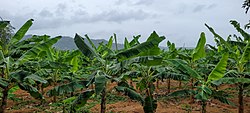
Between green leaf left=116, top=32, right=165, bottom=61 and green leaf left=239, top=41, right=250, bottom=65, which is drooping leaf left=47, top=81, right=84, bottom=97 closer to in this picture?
green leaf left=116, top=32, right=165, bottom=61

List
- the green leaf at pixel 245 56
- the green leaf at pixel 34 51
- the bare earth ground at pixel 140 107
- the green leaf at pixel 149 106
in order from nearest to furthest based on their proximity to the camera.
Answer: the green leaf at pixel 34 51, the green leaf at pixel 149 106, the green leaf at pixel 245 56, the bare earth ground at pixel 140 107

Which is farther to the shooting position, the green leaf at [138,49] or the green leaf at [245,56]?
→ the green leaf at [245,56]

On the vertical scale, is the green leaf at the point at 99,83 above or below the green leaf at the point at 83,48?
below

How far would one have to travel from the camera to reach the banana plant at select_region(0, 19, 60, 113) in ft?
19.6

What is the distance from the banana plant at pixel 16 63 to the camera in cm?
598

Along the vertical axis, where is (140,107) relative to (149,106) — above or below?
below

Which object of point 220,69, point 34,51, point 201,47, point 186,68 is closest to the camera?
point 220,69

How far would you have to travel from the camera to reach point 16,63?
6.40 m

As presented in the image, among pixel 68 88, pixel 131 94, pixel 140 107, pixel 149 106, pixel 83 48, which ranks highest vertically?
pixel 83 48

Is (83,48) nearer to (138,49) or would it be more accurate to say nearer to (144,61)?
(138,49)

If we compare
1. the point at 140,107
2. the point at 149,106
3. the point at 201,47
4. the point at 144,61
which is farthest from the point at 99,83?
the point at 140,107

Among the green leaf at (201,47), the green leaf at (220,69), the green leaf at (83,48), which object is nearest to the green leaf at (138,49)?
the green leaf at (83,48)

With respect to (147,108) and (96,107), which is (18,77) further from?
(96,107)

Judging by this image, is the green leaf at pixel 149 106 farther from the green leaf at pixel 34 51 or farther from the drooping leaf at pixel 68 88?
the green leaf at pixel 34 51
